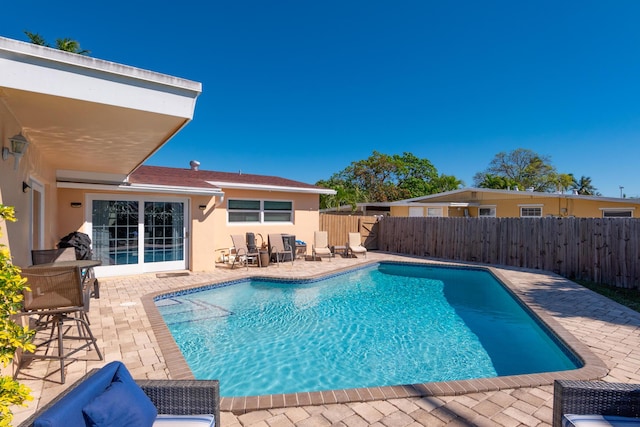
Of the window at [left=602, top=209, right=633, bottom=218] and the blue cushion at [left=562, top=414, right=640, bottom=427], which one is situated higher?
the window at [left=602, top=209, right=633, bottom=218]

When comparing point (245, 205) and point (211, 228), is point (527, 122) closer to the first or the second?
point (245, 205)

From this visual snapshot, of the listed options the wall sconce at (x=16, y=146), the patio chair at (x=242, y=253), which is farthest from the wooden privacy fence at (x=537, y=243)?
the wall sconce at (x=16, y=146)

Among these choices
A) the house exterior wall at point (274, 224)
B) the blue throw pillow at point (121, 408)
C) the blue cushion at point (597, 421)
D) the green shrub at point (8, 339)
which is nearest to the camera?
the green shrub at point (8, 339)

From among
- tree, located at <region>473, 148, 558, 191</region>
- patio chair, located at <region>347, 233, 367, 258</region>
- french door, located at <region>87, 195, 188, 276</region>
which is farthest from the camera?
tree, located at <region>473, 148, 558, 191</region>

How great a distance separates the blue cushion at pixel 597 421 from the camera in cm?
238

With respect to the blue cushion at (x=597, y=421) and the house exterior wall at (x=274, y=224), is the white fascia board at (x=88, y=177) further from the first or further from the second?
the blue cushion at (x=597, y=421)

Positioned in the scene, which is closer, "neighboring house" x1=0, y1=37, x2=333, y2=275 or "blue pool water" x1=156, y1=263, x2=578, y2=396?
"neighboring house" x1=0, y1=37, x2=333, y2=275

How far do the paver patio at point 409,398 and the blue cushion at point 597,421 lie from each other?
2.51 ft

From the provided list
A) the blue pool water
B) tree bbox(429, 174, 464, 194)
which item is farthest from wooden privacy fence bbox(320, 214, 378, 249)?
tree bbox(429, 174, 464, 194)

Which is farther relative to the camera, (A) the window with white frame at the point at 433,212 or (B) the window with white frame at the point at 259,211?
(A) the window with white frame at the point at 433,212

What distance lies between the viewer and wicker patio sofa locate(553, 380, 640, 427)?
2.46 meters

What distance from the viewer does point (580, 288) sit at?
30.1ft

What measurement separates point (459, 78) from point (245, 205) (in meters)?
15.6

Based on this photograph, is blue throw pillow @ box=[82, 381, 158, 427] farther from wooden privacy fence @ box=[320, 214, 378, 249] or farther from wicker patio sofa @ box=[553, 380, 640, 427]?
wooden privacy fence @ box=[320, 214, 378, 249]
